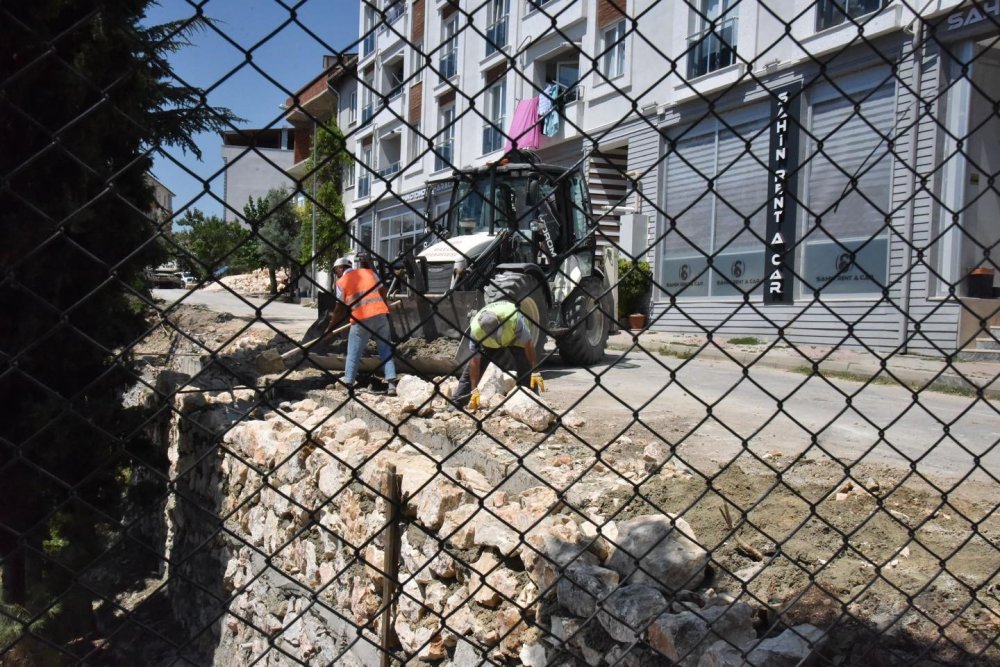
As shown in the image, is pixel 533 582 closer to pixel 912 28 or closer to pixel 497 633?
pixel 497 633

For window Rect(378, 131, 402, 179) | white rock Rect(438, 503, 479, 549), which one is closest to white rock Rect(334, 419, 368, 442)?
white rock Rect(438, 503, 479, 549)

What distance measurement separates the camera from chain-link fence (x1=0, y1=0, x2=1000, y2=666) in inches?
76.7

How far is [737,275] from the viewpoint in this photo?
13117mm

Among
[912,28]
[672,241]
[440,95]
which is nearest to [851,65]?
[912,28]

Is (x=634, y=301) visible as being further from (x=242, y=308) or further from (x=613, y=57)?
(x=242, y=308)

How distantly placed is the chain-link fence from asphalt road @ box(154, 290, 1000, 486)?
0.22 feet

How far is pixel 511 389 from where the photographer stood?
6.10 m

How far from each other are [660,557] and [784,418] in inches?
163

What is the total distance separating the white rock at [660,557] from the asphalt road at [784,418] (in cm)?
70

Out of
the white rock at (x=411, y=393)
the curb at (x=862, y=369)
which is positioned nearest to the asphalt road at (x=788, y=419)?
the curb at (x=862, y=369)

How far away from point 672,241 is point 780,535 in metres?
12.1

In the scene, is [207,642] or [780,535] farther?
[207,642]

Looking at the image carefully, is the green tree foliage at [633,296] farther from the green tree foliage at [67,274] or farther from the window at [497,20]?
the green tree foliage at [67,274]

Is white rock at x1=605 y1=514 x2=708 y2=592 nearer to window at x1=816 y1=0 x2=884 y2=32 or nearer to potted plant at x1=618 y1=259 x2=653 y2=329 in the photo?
window at x1=816 y1=0 x2=884 y2=32
